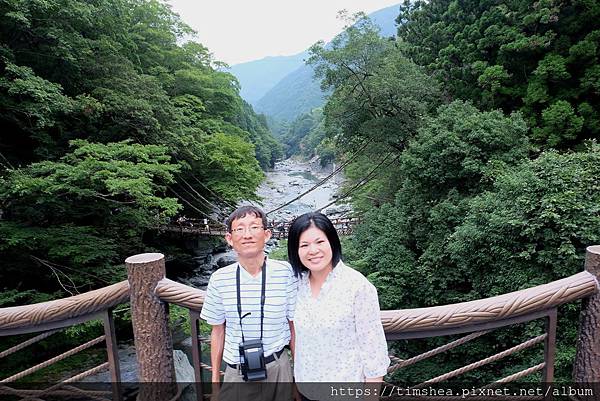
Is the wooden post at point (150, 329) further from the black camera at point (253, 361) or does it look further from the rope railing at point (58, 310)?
the black camera at point (253, 361)

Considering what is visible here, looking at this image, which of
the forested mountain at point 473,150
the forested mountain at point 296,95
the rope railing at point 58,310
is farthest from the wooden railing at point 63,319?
the forested mountain at point 296,95

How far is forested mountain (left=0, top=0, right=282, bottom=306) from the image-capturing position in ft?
17.9

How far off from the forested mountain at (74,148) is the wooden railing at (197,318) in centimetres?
430

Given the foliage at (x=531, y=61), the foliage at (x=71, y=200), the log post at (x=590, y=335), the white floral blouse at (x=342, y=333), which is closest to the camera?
the white floral blouse at (x=342, y=333)

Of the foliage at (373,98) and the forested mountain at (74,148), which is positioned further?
the foliage at (373,98)

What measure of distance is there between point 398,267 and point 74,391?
18.8ft

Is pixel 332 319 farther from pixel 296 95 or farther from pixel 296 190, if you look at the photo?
pixel 296 95

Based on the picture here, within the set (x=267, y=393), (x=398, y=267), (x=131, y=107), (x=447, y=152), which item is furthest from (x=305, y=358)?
(x=131, y=107)

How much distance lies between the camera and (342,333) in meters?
0.94

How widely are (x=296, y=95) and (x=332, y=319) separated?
302 feet

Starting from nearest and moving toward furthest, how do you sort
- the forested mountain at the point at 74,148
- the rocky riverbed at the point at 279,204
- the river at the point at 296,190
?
the forested mountain at the point at 74,148 < the rocky riverbed at the point at 279,204 < the river at the point at 296,190

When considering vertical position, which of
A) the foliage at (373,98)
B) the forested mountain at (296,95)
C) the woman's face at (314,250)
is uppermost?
the forested mountain at (296,95)

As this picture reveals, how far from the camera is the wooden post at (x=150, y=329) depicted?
1.26 m

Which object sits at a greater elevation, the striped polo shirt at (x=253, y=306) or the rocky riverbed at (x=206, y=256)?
the striped polo shirt at (x=253, y=306)
